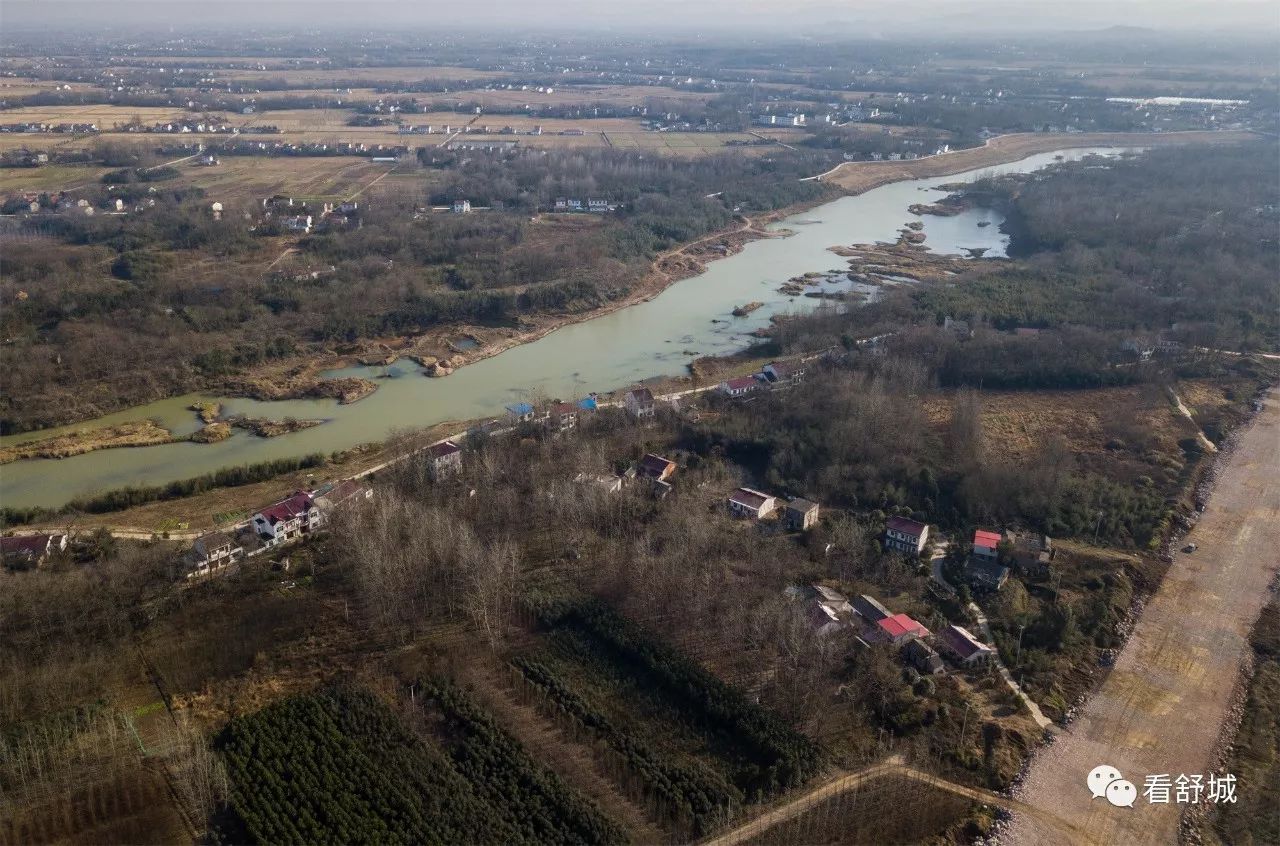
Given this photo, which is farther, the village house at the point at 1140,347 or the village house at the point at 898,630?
the village house at the point at 1140,347

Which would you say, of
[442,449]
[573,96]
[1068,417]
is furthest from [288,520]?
[573,96]

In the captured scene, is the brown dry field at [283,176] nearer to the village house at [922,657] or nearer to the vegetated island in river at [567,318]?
the vegetated island in river at [567,318]

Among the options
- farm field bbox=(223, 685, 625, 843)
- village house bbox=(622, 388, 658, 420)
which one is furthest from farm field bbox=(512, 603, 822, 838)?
village house bbox=(622, 388, 658, 420)

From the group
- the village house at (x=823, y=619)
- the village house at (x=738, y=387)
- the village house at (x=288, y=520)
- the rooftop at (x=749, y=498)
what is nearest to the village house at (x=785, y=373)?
the village house at (x=738, y=387)

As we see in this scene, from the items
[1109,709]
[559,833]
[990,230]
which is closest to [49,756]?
[559,833]

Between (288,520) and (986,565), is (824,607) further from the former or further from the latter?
(288,520)

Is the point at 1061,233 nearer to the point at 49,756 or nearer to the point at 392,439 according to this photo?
the point at 392,439
